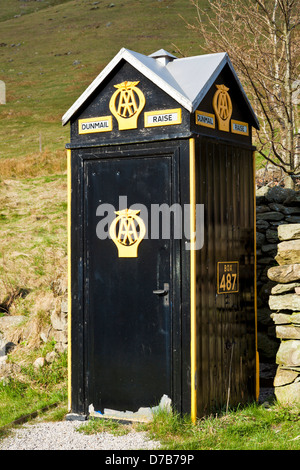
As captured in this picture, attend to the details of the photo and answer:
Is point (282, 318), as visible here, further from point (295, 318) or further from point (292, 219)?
point (292, 219)

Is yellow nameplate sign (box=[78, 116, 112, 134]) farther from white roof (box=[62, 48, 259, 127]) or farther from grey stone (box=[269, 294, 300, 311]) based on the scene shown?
grey stone (box=[269, 294, 300, 311])

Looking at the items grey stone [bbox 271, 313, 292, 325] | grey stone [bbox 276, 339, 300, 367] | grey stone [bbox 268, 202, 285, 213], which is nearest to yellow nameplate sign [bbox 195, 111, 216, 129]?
→ grey stone [bbox 271, 313, 292, 325]

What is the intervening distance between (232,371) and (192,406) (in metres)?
0.83

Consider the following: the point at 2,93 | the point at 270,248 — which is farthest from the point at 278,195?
the point at 2,93

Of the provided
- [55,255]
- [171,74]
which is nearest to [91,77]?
[55,255]

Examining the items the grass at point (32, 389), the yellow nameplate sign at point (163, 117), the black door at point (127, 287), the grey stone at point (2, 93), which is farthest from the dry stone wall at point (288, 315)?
the grey stone at point (2, 93)

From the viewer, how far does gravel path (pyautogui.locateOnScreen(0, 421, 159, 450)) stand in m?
5.43

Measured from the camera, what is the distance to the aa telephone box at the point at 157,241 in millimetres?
5805

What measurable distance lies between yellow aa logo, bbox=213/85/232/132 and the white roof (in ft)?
0.63

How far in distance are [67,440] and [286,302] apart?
8.32ft

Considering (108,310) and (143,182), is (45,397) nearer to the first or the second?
(108,310)

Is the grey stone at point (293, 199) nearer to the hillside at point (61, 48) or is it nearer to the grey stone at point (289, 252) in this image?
the grey stone at point (289, 252)

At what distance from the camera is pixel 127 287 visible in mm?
6094

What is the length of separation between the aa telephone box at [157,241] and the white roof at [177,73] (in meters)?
0.02
